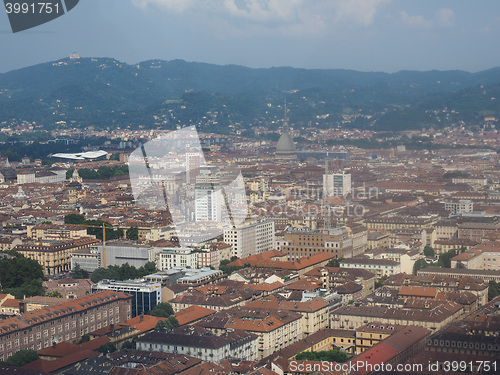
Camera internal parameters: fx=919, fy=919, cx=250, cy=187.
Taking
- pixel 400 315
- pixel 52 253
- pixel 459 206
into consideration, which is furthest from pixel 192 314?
pixel 459 206

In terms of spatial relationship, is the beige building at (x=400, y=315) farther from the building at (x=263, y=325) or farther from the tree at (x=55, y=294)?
the tree at (x=55, y=294)

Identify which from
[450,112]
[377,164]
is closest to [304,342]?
[377,164]

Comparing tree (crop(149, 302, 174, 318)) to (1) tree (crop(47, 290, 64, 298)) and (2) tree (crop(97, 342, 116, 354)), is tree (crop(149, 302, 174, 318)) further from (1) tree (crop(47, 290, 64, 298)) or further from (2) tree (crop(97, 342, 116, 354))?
(1) tree (crop(47, 290, 64, 298))

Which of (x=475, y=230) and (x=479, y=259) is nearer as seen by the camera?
(x=479, y=259)

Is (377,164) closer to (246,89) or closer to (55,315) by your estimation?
(55,315)

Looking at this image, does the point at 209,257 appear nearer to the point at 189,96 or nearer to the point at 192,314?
the point at 192,314

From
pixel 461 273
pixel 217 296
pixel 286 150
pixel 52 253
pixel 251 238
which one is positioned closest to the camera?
pixel 217 296

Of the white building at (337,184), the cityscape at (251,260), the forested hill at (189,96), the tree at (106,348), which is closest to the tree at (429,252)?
the cityscape at (251,260)
